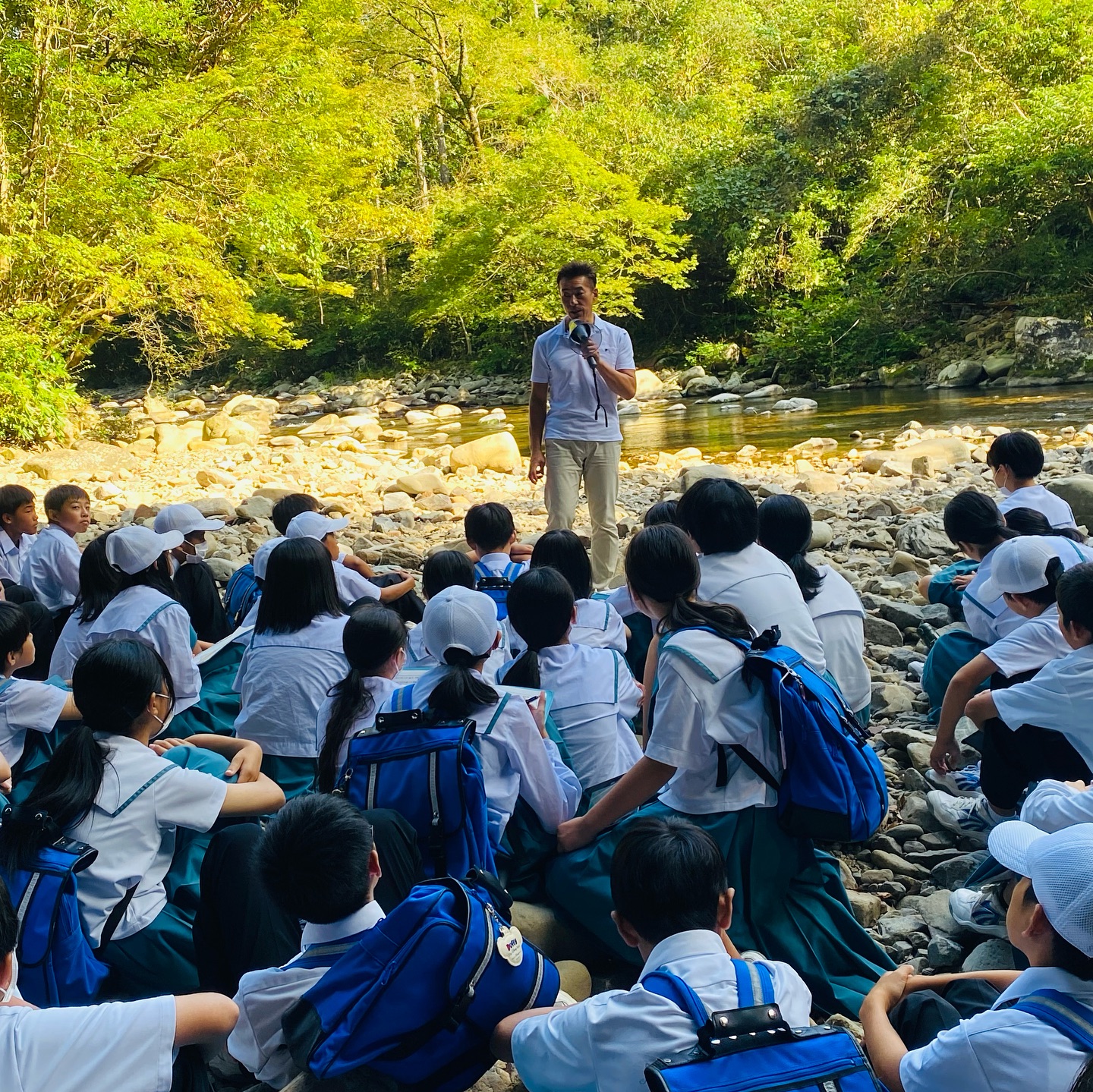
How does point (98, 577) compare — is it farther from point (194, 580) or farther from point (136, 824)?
point (136, 824)

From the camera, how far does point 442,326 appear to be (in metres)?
25.1

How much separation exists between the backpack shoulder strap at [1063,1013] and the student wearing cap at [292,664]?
6.57ft

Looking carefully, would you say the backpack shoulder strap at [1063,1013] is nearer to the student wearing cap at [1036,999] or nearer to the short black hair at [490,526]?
the student wearing cap at [1036,999]

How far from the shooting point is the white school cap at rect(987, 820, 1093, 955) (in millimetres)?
1325

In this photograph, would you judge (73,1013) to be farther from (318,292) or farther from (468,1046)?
(318,292)

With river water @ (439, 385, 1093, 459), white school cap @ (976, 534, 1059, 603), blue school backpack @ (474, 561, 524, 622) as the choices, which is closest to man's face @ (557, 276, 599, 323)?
blue school backpack @ (474, 561, 524, 622)

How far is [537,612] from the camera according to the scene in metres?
2.82

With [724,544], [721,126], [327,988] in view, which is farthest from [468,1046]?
[721,126]

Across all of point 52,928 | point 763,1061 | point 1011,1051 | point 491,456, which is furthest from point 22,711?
point 491,456

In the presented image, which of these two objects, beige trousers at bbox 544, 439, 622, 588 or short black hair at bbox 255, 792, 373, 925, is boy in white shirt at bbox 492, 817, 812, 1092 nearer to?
short black hair at bbox 255, 792, 373, 925

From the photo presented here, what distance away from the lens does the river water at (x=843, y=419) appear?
12.4 meters

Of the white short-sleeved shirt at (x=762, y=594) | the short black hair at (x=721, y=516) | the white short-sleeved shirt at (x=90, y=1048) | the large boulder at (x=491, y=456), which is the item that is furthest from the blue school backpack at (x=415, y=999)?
the large boulder at (x=491, y=456)

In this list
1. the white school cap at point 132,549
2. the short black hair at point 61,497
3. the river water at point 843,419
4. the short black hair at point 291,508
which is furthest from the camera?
the river water at point 843,419

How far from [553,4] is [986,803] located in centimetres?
2772
